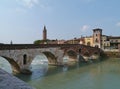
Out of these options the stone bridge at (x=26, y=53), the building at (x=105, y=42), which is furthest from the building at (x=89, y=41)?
the stone bridge at (x=26, y=53)

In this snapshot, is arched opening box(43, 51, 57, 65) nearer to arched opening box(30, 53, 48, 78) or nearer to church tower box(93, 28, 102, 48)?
arched opening box(30, 53, 48, 78)

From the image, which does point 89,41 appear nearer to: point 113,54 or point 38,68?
point 113,54

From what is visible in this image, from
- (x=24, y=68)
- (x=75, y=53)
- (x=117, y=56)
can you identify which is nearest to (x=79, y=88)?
(x=24, y=68)

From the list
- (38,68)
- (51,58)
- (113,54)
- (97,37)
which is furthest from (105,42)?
(38,68)

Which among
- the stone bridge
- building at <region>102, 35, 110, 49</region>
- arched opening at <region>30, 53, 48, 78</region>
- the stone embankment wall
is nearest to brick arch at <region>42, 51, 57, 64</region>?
the stone bridge

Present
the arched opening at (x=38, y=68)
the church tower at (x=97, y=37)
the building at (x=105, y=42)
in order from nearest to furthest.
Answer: the arched opening at (x=38, y=68) < the church tower at (x=97, y=37) < the building at (x=105, y=42)

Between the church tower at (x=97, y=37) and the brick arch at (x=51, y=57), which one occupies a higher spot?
the church tower at (x=97, y=37)

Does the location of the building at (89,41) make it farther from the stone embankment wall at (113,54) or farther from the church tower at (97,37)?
the stone embankment wall at (113,54)

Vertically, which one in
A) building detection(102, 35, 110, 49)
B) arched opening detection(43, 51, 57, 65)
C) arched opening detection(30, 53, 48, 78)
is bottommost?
arched opening detection(30, 53, 48, 78)

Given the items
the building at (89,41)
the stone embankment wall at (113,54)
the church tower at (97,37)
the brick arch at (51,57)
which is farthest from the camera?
the building at (89,41)

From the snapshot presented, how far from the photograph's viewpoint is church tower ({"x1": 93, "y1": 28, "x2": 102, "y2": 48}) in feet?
190

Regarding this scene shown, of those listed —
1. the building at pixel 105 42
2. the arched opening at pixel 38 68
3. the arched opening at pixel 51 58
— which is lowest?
the arched opening at pixel 38 68

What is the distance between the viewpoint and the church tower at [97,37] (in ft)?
190

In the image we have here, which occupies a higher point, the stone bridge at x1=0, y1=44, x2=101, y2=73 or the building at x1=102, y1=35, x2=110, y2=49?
the building at x1=102, y1=35, x2=110, y2=49
